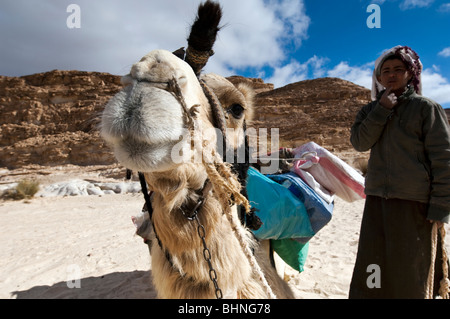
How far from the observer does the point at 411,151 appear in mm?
1954

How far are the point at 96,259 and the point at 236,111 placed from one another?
4.10 metres

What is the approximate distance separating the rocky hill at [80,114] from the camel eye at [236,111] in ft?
95.0

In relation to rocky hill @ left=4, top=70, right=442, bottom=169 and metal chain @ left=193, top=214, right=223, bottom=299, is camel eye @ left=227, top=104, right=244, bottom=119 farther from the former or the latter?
rocky hill @ left=4, top=70, right=442, bottom=169

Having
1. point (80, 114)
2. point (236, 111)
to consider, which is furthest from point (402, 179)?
point (80, 114)

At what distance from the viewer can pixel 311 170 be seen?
3.28 meters

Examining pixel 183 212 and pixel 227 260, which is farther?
pixel 227 260

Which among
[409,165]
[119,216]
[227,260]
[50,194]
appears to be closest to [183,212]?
[227,260]

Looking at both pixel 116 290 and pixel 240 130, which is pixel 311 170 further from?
pixel 116 290

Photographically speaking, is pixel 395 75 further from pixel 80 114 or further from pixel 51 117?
pixel 51 117

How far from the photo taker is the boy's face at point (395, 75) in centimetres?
208

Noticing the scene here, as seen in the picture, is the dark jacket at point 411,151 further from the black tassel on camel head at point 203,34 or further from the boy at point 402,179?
the black tassel on camel head at point 203,34

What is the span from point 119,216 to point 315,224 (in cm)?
739

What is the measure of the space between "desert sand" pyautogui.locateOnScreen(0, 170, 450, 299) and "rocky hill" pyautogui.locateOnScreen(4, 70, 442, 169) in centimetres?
2414
